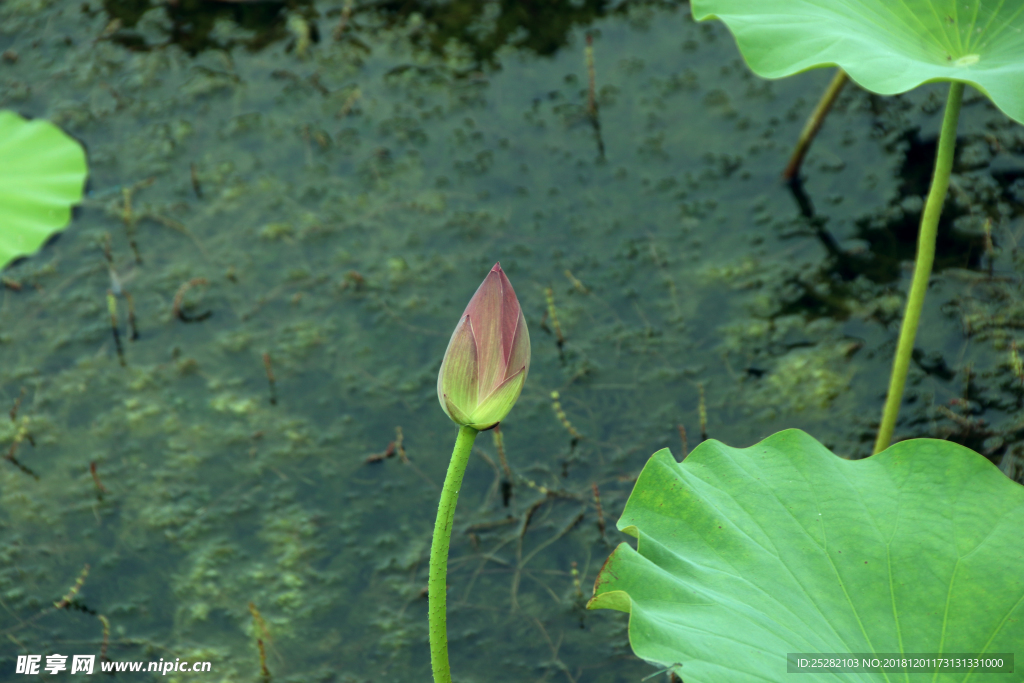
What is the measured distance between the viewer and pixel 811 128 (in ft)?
7.88

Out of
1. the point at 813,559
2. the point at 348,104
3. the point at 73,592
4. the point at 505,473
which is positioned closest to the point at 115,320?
the point at 73,592

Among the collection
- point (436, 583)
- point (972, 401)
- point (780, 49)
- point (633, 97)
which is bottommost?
point (436, 583)

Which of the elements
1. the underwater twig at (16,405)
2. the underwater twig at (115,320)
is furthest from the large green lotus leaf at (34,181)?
the underwater twig at (16,405)

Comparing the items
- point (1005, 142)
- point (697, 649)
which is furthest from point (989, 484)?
point (1005, 142)

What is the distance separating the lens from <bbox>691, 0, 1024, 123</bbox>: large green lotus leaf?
1.52 m

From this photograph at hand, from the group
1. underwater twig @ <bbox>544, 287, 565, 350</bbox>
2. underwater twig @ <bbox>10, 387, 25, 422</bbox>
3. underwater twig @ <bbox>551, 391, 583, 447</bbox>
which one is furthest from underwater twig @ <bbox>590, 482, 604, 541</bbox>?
underwater twig @ <bbox>10, 387, 25, 422</bbox>

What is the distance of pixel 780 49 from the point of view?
5.33ft

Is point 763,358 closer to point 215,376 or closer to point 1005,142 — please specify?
point 1005,142

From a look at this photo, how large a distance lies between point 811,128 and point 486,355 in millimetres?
1629

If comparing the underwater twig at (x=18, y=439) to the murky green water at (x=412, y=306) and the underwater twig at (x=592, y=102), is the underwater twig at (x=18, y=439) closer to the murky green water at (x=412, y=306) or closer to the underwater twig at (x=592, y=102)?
the murky green water at (x=412, y=306)

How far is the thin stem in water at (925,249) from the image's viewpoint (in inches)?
61.6

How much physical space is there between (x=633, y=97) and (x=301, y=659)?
1.95m

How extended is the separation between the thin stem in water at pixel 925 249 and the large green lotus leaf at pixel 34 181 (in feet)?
7.37

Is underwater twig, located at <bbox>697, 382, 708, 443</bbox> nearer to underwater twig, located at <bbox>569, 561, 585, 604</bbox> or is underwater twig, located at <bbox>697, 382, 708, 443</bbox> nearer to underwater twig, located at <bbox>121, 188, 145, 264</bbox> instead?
underwater twig, located at <bbox>569, 561, 585, 604</bbox>
